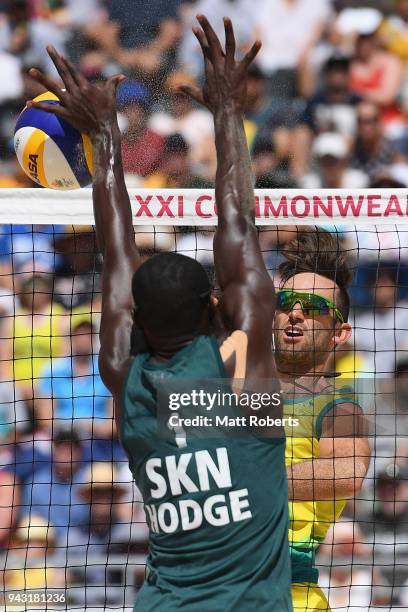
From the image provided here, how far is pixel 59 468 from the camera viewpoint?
739 centimetres

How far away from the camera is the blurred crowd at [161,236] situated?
23.3 ft

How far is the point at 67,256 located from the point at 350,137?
3.42 m

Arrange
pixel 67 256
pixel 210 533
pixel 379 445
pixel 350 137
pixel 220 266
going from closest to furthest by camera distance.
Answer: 1. pixel 210 533
2. pixel 220 266
3. pixel 379 445
4. pixel 67 256
5. pixel 350 137

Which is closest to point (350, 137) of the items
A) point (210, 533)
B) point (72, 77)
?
point (72, 77)

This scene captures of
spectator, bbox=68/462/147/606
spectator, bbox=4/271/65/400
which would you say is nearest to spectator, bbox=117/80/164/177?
spectator, bbox=4/271/65/400

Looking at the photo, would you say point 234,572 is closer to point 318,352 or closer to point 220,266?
point 220,266

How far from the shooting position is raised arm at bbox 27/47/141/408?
9.61 feet

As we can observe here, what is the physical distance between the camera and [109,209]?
126 inches

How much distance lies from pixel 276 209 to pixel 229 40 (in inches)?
95.8

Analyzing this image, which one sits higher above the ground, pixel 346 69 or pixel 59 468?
pixel 346 69

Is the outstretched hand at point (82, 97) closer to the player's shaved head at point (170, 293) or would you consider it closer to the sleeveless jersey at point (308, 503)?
the player's shaved head at point (170, 293)

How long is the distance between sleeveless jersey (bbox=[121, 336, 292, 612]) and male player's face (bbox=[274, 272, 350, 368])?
2.08 metres


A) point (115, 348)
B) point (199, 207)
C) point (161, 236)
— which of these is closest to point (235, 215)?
point (115, 348)

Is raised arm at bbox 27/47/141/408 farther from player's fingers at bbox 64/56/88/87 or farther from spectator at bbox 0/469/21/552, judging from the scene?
spectator at bbox 0/469/21/552
